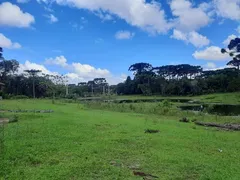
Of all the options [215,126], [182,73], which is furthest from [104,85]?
[215,126]

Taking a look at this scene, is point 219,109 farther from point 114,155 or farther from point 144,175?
point 144,175

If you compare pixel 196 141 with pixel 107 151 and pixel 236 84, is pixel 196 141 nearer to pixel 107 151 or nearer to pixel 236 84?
pixel 107 151

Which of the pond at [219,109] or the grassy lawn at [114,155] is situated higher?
the grassy lawn at [114,155]

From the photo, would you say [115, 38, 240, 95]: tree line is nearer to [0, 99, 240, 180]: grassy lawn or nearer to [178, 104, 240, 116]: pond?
[178, 104, 240, 116]: pond

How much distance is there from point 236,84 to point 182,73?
40088 mm

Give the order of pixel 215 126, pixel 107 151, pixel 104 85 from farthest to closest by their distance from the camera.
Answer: pixel 104 85, pixel 215 126, pixel 107 151

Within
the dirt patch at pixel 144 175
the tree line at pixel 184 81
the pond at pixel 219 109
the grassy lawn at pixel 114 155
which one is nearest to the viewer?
the dirt patch at pixel 144 175

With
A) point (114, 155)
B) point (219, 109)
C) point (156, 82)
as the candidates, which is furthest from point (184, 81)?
point (114, 155)

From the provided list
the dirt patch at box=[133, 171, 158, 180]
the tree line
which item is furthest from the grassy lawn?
the tree line

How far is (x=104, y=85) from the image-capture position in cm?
13088

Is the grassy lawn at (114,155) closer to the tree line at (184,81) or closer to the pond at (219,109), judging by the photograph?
the pond at (219,109)

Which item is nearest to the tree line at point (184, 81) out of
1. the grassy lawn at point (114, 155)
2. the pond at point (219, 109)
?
the pond at point (219, 109)

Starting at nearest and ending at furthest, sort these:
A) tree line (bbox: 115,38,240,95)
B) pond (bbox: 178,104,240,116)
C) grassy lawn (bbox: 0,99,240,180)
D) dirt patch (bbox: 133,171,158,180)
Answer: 1. dirt patch (bbox: 133,171,158,180)
2. grassy lawn (bbox: 0,99,240,180)
3. pond (bbox: 178,104,240,116)
4. tree line (bbox: 115,38,240,95)

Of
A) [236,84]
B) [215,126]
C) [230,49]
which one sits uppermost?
[230,49]
